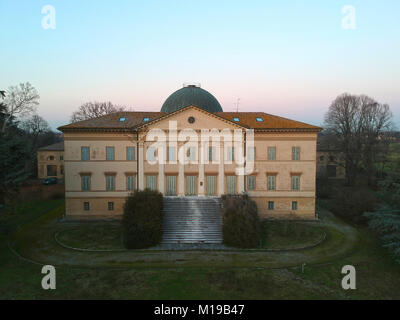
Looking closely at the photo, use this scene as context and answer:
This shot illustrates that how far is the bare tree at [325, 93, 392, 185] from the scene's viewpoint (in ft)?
128

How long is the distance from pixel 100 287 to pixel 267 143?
19529 millimetres

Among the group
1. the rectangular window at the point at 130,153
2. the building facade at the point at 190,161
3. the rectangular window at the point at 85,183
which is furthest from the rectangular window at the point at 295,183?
the rectangular window at the point at 85,183

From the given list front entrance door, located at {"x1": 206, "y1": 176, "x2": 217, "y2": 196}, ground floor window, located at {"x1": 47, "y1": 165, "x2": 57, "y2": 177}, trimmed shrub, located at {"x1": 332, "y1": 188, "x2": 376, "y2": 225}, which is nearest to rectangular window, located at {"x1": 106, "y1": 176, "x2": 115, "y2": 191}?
front entrance door, located at {"x1": 206, "y1": 176, "x2": 217, "y2": 196}

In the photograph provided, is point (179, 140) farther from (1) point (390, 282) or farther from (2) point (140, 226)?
(1) point (390, 282)

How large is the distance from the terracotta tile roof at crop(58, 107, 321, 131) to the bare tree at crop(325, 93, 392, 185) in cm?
1680

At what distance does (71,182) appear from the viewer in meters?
25.9

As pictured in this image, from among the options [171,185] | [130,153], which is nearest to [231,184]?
[171,185]

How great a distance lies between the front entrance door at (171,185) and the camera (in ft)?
85.8

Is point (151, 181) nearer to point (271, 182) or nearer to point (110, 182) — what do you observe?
point (110, 182)

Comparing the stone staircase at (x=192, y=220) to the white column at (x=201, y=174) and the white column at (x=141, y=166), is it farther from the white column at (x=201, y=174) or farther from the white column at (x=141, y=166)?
the white column at (x=141, y=166)

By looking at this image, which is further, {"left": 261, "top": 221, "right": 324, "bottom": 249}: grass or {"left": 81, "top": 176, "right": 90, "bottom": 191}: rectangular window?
{"left": 81, "top": 176, "right": 90, "bottom": 191}: rectangular window

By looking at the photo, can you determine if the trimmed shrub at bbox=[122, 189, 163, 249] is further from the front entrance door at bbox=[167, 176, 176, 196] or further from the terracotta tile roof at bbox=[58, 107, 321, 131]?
the terracotta tile roof at bbox=[58, 107, 321, 131]

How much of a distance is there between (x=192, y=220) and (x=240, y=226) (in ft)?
15.5

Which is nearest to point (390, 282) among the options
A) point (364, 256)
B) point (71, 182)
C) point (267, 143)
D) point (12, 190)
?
point (364, 256)
